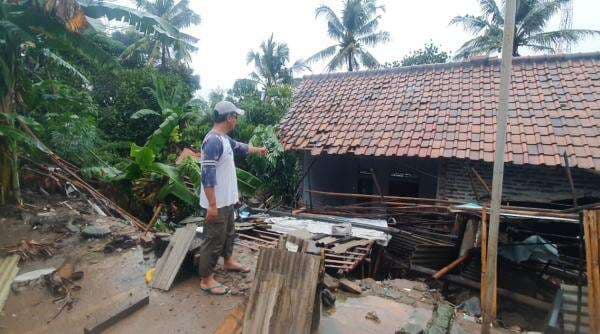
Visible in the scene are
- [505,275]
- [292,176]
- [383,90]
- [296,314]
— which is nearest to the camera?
[296,314]

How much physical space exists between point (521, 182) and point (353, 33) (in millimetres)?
17263

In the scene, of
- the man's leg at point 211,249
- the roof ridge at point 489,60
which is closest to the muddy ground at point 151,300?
the man's leg at point 211,249

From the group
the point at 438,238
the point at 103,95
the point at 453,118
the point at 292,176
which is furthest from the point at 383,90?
the point at 103,95

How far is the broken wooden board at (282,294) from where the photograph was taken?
2539 millimetres

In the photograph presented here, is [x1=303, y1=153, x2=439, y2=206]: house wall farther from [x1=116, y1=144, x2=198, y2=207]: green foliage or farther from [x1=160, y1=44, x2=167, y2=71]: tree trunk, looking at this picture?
[x1=160, y1=44, x2=167, y2=71]: tree trunk

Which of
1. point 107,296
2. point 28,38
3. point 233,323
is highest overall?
point 28,38

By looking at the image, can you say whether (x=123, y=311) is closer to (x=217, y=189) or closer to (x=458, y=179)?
(x=217, y=189)

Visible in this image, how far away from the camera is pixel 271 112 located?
13070mm

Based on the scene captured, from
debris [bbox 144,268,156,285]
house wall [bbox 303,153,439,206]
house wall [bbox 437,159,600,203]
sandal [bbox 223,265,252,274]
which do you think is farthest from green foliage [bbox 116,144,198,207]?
house wall [bbox 437,159,600,203]

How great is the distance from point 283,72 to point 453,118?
19.2 metres

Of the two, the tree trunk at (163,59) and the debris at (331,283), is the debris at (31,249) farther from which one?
the tree trunk at (163,59)

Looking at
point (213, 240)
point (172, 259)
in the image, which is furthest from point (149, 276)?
point (213, 240)

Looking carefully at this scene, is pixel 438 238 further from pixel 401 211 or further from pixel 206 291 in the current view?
pixel 206 291

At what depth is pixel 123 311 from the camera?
9.52ft
